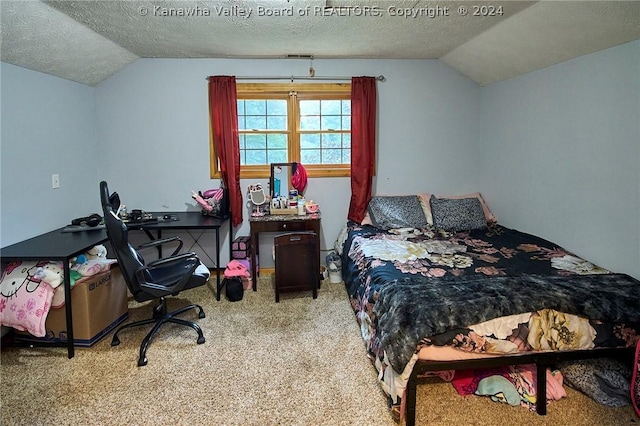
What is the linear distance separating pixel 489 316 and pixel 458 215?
203 cm

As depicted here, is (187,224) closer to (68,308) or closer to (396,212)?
(68,308)

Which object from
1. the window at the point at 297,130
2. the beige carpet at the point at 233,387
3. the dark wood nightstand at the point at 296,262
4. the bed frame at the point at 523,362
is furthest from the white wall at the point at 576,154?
the dark wood nightstand at the point at 296,262

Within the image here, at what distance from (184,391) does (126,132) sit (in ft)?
9.03

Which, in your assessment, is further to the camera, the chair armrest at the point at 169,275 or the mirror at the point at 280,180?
the mirror at the point at 280,180

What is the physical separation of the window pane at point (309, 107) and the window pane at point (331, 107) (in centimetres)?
5

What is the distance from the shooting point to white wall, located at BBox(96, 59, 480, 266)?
3877 mm

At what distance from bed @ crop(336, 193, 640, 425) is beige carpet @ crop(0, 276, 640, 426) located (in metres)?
0.16

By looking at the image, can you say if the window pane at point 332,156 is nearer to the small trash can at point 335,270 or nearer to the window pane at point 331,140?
the window pane at point 331,140

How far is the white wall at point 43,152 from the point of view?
273 centimetres

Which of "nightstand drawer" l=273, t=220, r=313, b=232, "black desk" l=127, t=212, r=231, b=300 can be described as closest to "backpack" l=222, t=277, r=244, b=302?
"black desk" l=127, t=212, r=231, b=300

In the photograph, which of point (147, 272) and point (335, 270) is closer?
point (147, 272)

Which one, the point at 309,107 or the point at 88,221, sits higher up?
the point at 309,107

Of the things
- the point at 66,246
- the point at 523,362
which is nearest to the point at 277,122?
the point at 66,246

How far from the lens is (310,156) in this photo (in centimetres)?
417
